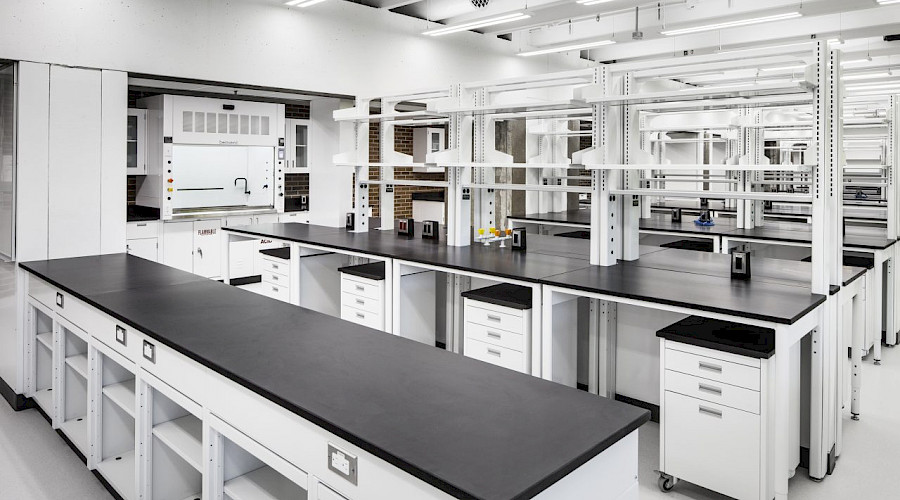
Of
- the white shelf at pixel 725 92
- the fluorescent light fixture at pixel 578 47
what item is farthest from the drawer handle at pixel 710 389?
the fluorescent light fixture at pixel 578 47

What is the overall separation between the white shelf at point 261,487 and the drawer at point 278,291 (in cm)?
309

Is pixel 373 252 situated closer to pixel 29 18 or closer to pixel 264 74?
pixel 264 74

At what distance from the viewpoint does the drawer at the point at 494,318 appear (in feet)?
11.6

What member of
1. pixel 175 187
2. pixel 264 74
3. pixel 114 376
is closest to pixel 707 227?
pixel 264 74

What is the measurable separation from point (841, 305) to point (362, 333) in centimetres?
245

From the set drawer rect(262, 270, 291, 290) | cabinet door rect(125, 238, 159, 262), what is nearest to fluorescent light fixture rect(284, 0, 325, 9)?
drawer rect(262, 270, 291, 290)

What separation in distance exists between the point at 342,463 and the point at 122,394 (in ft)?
5.97

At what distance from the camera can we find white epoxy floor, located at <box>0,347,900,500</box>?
297 cm

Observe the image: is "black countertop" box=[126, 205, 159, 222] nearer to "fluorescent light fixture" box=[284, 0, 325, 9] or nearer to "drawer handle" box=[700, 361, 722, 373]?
"fluorescent light fixture" box=[284, 0, 325, 9]

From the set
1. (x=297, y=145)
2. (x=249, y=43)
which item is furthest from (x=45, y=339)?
(x=297, y=145)

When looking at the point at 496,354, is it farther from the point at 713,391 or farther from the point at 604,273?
the point at 713,391

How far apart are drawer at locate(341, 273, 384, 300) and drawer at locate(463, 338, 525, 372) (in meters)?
0.92

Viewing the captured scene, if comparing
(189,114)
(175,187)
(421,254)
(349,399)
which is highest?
(189,114)

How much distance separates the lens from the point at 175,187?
6957 mm
